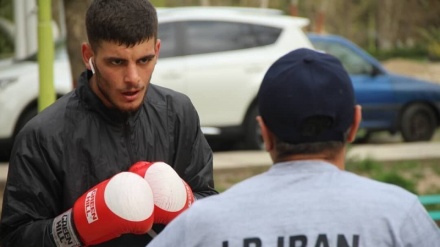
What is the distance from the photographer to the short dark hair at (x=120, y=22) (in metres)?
3.50

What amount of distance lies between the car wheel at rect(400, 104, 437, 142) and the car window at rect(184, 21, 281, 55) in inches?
88.4

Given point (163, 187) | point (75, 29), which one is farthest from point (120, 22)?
point (75, 29)

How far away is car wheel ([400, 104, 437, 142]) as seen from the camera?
14648 mm

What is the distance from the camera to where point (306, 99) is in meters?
2.52

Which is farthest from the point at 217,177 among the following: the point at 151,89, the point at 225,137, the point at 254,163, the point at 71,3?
the point at 151,89

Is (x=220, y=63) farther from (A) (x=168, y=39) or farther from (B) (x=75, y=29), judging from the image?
(B) (x=75, y=29)

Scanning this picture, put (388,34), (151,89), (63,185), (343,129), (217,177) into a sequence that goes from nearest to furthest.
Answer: (343,129) → (63,185) → (151,89) → (217,177) → (388,34)

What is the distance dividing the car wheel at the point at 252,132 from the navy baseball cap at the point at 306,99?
10260 mm

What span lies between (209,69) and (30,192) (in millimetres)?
9412

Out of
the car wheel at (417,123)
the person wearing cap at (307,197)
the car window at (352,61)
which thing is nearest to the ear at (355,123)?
the person wearing cap at (307,197)

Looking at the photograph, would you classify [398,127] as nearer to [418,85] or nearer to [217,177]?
[418,85]

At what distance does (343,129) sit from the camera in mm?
2545

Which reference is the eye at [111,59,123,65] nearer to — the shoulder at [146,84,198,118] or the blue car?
the shoulder at [146,84,198,118]

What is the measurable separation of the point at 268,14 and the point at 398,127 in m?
2.22
